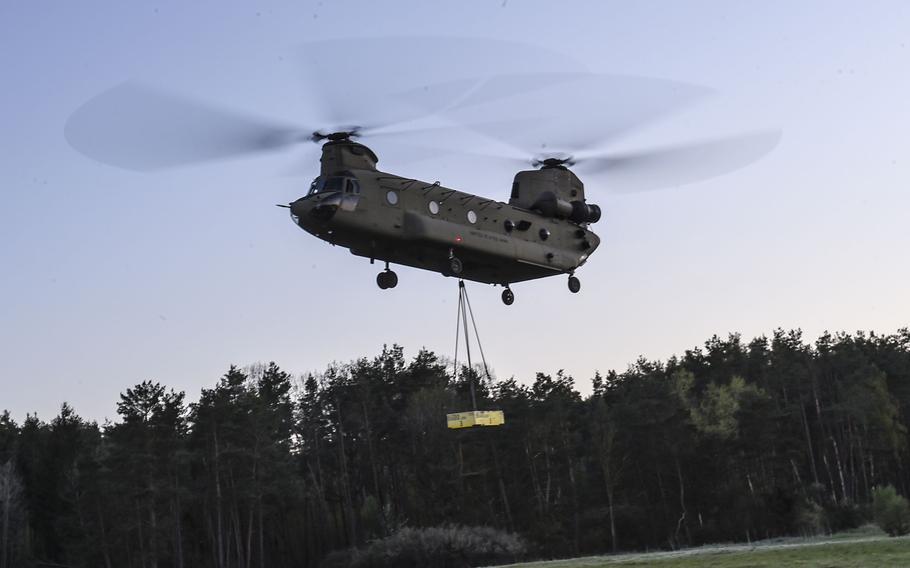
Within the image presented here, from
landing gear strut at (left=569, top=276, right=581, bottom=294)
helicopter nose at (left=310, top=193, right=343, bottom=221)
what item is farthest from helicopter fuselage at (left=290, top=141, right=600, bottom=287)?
landing gear strut at (left=569, top=276, right=581, bottom=294)

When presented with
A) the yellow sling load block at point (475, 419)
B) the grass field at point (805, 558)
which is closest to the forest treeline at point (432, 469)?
the grass field at point (805, 558)

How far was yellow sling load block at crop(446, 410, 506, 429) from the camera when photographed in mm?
26125

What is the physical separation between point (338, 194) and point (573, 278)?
31.6 feet

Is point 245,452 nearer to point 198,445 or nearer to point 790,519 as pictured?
point 198,445

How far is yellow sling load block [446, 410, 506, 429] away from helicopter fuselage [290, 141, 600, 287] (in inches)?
151

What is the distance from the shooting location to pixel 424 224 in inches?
1045

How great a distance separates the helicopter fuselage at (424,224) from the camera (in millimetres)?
25359

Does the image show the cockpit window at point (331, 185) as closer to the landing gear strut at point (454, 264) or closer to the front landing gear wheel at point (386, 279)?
the front landing gear wheel at point (386, 279)

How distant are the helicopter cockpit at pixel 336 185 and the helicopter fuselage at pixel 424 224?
2cm

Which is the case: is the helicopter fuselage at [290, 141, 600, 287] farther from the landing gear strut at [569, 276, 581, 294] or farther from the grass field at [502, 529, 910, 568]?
the grass field at [502, 529, 910, 568]

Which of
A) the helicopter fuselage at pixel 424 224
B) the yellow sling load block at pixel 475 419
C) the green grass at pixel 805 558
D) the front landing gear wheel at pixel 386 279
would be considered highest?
the helicopter fuselage at pixel 424 224

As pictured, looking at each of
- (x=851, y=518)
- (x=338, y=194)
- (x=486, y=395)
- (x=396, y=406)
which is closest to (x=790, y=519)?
(x=851, y=518)

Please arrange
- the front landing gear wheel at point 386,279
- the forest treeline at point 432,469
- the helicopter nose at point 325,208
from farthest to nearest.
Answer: the forest treeline at point 432,469
the front landing gear wheel at point 386,279
the helicopter nose at point 325,208

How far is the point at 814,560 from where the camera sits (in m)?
26.8
